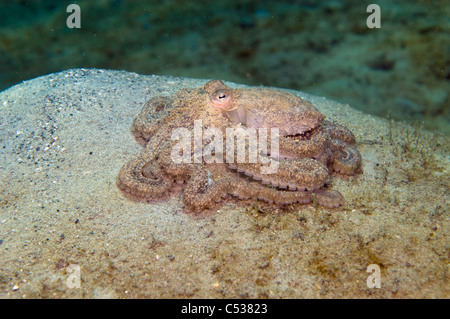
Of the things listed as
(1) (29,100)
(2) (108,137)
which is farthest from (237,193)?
(1) (29,100)

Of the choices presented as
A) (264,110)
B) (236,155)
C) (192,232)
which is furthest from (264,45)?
(192,232)

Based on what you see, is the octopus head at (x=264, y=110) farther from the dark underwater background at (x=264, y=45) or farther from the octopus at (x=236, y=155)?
the dark underwater background at (x=264, y=45)

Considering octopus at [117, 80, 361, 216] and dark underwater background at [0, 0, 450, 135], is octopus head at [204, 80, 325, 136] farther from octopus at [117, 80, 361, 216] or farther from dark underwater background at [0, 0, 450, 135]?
dark underwater background at [0, 0, 450, 135]

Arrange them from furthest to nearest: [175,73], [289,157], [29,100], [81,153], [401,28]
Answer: [175,73]
[401,28]
[29,100]
[81,153]
[289,157]

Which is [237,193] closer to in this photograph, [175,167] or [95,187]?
[175,167]

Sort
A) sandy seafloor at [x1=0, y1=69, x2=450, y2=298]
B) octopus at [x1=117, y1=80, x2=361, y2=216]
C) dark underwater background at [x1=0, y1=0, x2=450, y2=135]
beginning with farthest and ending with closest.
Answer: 1. dark underwater background at [x1=0, y1=0, x2=450, y2=135]
2. octopus at [x1=117, y1=80, x2=361, y2=216]
3. sandy seafloor at [x1=0, y1=69, x2=450, y2=298]

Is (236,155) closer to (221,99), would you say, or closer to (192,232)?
(221,99)

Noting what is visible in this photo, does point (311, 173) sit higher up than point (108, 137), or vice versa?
point (108, 137)

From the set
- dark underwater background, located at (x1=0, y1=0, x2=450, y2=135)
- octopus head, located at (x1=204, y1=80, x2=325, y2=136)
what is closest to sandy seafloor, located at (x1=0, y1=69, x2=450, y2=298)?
octopus head, located at (x1=204, y1=80, x2=325, y2=136)

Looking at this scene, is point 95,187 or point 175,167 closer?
point 175,167
